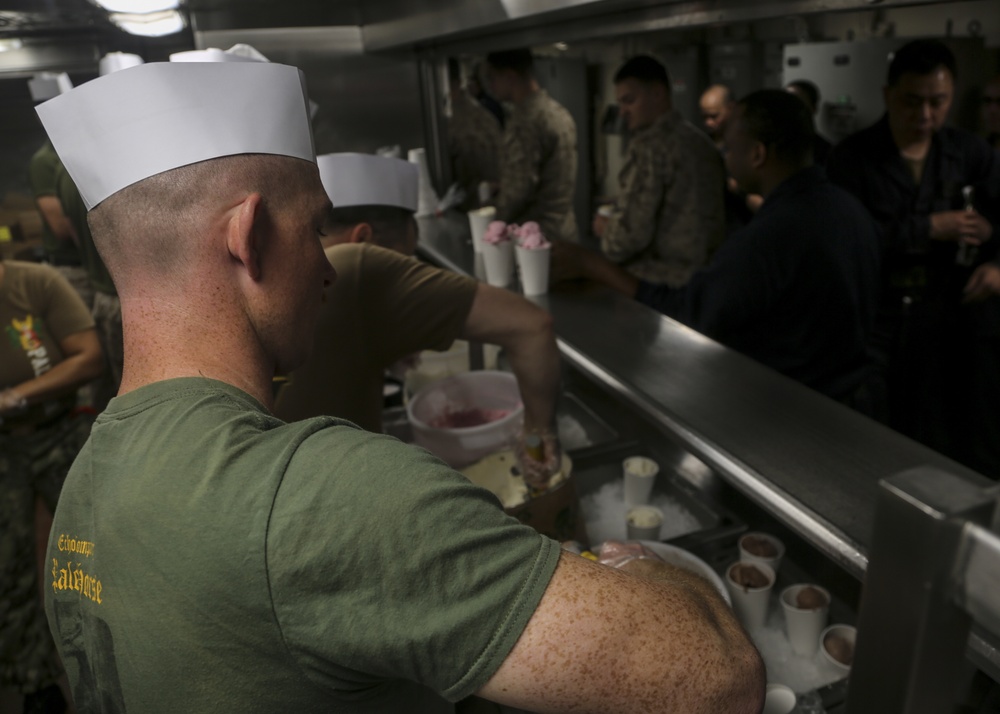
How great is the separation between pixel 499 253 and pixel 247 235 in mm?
1678

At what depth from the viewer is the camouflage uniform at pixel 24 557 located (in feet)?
7.25

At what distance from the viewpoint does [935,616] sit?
1.22 ft

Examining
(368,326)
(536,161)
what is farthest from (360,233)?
(536,161)

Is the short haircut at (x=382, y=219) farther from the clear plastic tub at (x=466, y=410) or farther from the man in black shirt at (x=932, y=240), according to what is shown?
the man in black shirt at (x=932, y=240)

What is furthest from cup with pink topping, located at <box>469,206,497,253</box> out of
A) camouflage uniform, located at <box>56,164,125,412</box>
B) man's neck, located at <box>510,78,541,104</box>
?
camouflage uniform, located at <box>56,164,125,412</box>

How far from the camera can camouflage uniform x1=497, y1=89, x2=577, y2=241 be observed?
158 inches

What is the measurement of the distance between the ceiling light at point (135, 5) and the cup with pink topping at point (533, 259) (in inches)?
70.4

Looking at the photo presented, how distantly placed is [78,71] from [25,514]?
3230mm

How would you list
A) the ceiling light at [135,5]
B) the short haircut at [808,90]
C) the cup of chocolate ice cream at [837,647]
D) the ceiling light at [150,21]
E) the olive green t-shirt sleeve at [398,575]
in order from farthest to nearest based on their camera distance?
the short haircut at [808,90], the ceiling light at [150,21], the ceiling light at [135,5], the cup of chocolate ice cream at [837,647], the olive green t-shirt sleeve at [398,575]

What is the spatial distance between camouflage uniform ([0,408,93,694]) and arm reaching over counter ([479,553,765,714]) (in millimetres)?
2326

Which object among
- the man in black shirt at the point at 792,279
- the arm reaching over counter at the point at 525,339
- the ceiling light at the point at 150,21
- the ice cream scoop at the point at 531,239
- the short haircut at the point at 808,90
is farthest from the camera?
the short haircut at the point at 808,90

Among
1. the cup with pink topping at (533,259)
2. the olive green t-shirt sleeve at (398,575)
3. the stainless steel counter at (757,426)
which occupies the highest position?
the olive green t-shirt sleeve at (398,575)

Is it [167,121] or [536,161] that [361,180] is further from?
[536,161]

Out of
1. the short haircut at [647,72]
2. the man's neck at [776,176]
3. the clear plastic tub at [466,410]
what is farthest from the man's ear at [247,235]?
the short haircut at [647,72]
